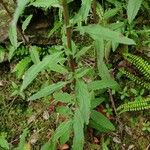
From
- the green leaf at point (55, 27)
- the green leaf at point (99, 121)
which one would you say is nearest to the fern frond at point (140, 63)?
the green leaf at point (99, 121)

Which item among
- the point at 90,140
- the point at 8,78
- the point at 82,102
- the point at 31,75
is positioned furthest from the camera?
the point at 8,78

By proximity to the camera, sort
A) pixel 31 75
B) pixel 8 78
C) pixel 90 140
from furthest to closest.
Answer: pixel 8 78
pixel 90 140
pixel 31 75

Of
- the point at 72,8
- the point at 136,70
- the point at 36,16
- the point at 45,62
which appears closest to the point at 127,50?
the point at 136,70

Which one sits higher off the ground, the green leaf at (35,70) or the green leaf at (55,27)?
the green leaf at (35,70)

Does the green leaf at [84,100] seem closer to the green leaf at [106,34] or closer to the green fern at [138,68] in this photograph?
the green leaf at [106,34]

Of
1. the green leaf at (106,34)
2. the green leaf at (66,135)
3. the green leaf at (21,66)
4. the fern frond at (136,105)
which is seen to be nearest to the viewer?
the green leaf at (106,34)

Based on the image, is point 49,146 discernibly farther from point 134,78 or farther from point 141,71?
point 141,71

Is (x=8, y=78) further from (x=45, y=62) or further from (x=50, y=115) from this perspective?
(x=45, y=62)
